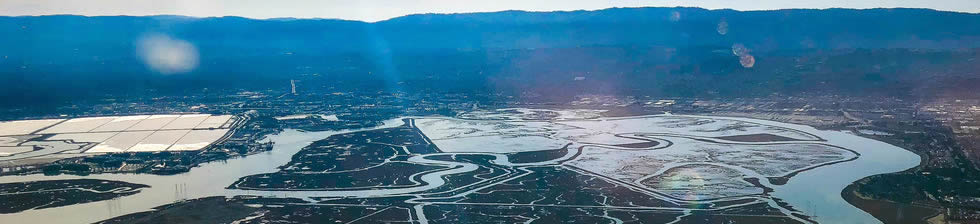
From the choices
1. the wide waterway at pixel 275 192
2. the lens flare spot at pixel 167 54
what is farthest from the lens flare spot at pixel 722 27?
the wide waterway at pixel 275 192

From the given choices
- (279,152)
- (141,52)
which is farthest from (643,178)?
(141,52)

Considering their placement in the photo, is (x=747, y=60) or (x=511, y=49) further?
(x=511, y=49)

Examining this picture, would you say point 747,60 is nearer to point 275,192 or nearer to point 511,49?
point 511,49

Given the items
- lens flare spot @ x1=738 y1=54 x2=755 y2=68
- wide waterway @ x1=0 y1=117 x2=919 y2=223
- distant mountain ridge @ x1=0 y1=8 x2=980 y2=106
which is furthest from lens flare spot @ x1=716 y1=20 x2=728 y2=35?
wide waterway @ x1=0 y1=117 x2=919 y2=223

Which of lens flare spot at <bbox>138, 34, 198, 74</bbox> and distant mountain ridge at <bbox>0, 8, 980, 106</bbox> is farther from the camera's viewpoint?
lens flare spot at <bbox>138, 34, 198, 74</bbox>

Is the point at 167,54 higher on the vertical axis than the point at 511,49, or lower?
higher

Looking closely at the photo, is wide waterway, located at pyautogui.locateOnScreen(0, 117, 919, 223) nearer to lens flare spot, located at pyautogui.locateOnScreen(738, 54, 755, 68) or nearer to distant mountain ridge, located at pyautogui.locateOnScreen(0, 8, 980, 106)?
distant mountain ridge, located at pyautogui.locateOnScreen(0, 8, 980, 106)

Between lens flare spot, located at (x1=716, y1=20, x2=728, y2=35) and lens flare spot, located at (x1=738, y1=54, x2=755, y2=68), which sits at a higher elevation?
lens flare spot, located at (x1=716, y1=20, x2=728, y2=35)

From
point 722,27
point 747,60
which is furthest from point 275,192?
point 722,27

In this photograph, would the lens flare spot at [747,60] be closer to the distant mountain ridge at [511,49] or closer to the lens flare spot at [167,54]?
the distant mountain ridge at [511,49]
